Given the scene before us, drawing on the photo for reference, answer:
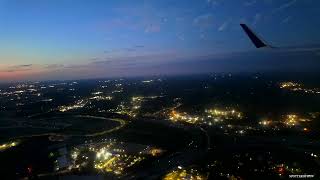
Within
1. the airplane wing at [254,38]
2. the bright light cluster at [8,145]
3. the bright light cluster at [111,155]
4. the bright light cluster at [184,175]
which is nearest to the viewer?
the airplane wing at [254,38]

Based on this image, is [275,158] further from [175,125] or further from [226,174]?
[175,125]

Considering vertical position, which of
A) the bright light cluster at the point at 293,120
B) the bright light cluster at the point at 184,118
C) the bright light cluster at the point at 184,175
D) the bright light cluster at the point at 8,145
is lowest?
the bright light cluster at the point at 184,118

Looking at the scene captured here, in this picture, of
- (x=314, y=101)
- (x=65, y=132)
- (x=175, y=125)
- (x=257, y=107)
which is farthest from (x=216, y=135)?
(x=314, y=101)

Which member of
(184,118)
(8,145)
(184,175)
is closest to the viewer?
(184,175)

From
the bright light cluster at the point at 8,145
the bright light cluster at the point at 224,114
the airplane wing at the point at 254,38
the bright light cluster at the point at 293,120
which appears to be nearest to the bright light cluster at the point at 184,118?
the bright light cluster at the point at 224,114

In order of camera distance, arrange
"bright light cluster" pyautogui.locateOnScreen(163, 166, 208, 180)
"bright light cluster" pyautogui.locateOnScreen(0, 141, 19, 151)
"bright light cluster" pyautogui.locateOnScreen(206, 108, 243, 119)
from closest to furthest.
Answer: "bright light cluster" pyautogui.locateOnScreen(163, 166, 208, 180) < "bright light cluster" pyautogui.locateOnScreen(0, 141, 19, 151) < "bright light cluster" pyautogui.locateOnScreen(206, 108, 243, 119)

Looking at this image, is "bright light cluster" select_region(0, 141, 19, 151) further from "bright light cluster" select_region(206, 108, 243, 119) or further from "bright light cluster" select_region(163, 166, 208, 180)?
"bright light cluster" select_region(206, 108, 243, 119)

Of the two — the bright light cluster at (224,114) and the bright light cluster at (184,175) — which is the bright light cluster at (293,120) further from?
the bright light cluster at (184,175)

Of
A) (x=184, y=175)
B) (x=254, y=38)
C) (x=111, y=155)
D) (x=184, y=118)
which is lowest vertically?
(x=184, y=118)

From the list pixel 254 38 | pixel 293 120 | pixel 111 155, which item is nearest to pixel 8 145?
pixel 111 155

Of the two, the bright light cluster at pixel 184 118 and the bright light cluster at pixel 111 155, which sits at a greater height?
the bright light cluster at pixel 111 155

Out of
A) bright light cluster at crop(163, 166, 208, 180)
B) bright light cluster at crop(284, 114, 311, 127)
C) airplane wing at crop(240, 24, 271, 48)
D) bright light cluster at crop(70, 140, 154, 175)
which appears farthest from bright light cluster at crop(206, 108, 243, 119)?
airplane wing at crop(240, 24, 271, 48)

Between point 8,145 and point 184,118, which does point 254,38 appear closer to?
point 8,145
